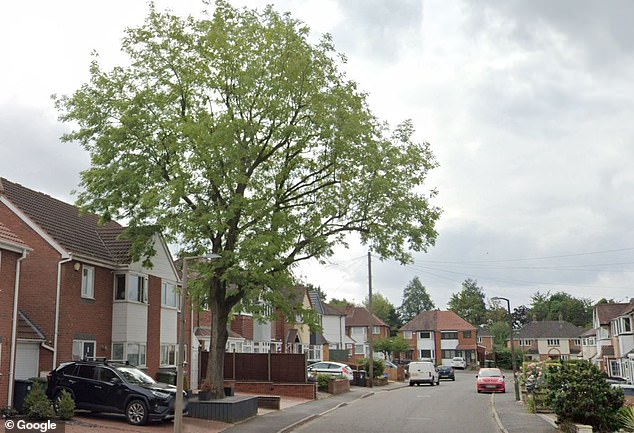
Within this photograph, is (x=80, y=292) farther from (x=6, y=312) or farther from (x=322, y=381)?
(x=322, y=381)

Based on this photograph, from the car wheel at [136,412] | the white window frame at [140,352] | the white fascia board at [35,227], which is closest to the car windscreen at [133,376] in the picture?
the car wheel at [136,412]

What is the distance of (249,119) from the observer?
79.5 feet

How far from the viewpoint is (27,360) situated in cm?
2377

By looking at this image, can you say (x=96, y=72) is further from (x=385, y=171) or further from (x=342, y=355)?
(x=342, y=355)

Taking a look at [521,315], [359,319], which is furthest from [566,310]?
[359,319]

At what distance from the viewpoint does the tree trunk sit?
81.9 ft

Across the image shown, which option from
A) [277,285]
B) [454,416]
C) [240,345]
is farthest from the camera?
[240,345]

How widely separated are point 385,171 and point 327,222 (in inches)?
115

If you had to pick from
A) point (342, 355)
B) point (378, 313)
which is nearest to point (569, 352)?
point (378, 313)

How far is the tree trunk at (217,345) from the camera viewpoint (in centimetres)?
2497

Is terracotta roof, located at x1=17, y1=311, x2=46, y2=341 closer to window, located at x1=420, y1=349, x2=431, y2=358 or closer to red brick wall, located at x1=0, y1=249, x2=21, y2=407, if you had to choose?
red brick wall, located at x1=0, y1=249, x2=21, y2=407

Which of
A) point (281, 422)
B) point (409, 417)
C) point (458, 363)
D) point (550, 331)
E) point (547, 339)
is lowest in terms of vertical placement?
point (458, 363)

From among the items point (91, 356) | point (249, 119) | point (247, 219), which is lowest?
point (91, 356)

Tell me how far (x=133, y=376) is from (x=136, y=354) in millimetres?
8215
